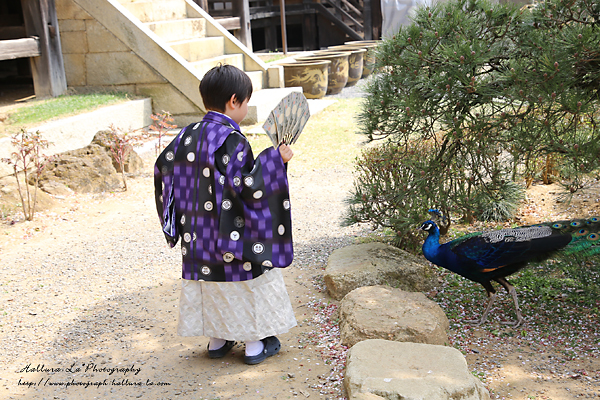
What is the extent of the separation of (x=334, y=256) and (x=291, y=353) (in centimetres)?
113

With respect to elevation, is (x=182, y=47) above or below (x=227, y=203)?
above

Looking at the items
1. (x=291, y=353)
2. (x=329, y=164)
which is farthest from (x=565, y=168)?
(x=329, y=164)

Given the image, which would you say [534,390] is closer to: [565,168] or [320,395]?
[320,395]

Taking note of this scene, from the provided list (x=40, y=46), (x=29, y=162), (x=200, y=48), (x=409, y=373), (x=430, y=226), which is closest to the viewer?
(x=409, y=373)

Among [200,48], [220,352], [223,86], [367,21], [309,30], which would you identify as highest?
[367,21]

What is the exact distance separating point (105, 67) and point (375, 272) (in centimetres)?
720

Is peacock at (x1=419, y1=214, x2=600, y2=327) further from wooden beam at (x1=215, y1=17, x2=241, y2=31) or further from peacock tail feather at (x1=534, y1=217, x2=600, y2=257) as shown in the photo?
wooden beam at (x1=215, y1=17, x2=241, y2=31)

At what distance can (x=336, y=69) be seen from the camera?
1208cm

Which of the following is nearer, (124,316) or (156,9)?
(124,316)

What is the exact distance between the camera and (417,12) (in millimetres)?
3734

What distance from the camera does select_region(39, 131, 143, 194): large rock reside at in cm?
648

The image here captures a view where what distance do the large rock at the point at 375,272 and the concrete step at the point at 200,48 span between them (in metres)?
7.05

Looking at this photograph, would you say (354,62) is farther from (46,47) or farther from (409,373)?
(409,373)

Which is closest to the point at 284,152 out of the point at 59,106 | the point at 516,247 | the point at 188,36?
the point at 516,247
